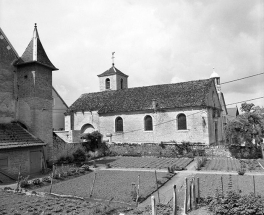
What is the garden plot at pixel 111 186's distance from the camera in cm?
1340

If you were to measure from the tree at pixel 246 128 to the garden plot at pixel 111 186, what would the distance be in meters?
11.8

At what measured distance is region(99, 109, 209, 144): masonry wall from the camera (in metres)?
31.4

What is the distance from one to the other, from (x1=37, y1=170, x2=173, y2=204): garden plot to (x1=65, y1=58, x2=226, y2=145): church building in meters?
14.1

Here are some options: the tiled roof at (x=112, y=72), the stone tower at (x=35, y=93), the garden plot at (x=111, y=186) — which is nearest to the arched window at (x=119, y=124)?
the tiled roof at (x=112, y=72)

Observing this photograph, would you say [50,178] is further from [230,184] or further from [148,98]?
[148,98]

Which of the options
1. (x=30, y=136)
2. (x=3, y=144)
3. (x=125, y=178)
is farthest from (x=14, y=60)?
(x=125, y=178)

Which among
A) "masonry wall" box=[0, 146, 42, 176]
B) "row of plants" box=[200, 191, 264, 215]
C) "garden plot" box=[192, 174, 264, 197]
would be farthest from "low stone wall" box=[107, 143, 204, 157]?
"row of plants" box=[200, 191, 264, 215]

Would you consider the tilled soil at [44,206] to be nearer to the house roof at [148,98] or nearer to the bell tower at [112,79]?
the house roof at [148,98]

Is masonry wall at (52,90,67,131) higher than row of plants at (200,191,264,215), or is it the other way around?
masonry wall at (52,90,67,131)

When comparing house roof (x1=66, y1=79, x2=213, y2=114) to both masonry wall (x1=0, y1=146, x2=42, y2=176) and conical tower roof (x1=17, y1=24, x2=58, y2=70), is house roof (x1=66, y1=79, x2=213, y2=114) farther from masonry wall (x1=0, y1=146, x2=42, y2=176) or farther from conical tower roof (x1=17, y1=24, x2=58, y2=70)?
masonry wall (x1=0, y1=146, x2=42, y2=176)

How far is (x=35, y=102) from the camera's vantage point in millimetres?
22688

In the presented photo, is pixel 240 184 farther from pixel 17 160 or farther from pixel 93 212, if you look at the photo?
pixel 17 160

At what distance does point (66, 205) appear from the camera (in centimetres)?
1147

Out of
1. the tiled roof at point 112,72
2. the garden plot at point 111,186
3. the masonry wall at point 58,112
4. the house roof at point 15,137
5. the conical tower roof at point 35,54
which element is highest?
the tiled roof at point 112,72
